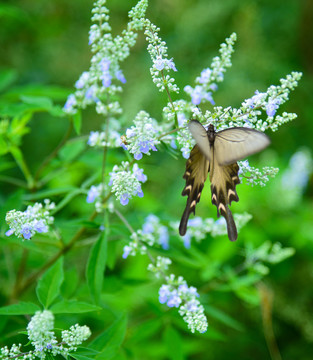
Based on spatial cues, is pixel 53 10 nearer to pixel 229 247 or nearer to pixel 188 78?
pixel 188 78

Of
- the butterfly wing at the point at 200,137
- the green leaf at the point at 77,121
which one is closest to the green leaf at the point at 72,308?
the butterfly wing at the point at 200,137

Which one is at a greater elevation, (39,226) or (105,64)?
(105,64)

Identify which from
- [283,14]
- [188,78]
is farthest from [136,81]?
[283,14]

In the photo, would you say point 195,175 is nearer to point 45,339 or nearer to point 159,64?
point 159,64

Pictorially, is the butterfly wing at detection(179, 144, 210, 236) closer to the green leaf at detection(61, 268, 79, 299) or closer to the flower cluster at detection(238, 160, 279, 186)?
the flower cluster at detection(238, 160, 279, 186)

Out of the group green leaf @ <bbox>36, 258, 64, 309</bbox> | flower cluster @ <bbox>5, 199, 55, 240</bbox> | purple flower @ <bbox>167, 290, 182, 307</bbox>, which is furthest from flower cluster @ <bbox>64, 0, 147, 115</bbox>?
purple flower @ <bbox>167, 290, 182, 307</bbox>

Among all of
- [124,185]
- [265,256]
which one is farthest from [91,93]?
[265,256]
